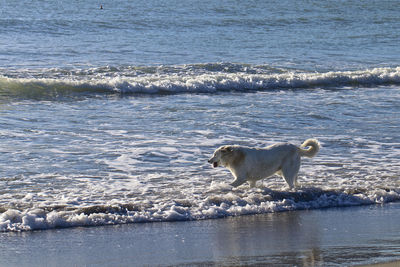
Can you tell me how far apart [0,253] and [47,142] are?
18.0ft

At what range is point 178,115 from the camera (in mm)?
14664

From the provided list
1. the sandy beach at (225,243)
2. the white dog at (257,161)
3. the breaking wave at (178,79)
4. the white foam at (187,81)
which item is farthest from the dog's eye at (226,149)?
the white foam at (187,81)

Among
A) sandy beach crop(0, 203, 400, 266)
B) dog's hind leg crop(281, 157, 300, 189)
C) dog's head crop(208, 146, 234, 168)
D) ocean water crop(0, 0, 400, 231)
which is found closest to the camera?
sandy beach crop(0, 203, 400, 266)

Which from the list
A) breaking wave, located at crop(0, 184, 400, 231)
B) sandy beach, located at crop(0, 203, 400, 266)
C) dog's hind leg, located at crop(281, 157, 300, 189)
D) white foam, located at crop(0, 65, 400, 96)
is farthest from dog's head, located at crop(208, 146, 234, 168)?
white foam, located at crop(0, 65, 400, 96)

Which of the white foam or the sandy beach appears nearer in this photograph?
the sandy beach

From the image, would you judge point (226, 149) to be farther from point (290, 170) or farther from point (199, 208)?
point (199, 208)

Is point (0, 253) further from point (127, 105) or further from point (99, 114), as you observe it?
point (127, 105)

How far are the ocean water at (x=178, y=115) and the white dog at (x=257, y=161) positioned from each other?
23 cm

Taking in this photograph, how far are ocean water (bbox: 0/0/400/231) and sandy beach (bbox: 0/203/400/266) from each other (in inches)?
14.3

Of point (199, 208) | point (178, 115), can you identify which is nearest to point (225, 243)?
point (199, 208)

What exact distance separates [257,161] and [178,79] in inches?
439

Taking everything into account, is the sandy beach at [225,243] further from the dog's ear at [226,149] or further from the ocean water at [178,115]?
the dog's ear at [226,149]

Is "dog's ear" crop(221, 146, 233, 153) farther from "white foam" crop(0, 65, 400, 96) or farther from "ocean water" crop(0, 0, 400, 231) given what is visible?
"white foam" crop(0, 65, 400, 96)

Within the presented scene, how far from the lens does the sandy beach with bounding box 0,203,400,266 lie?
238 inches
